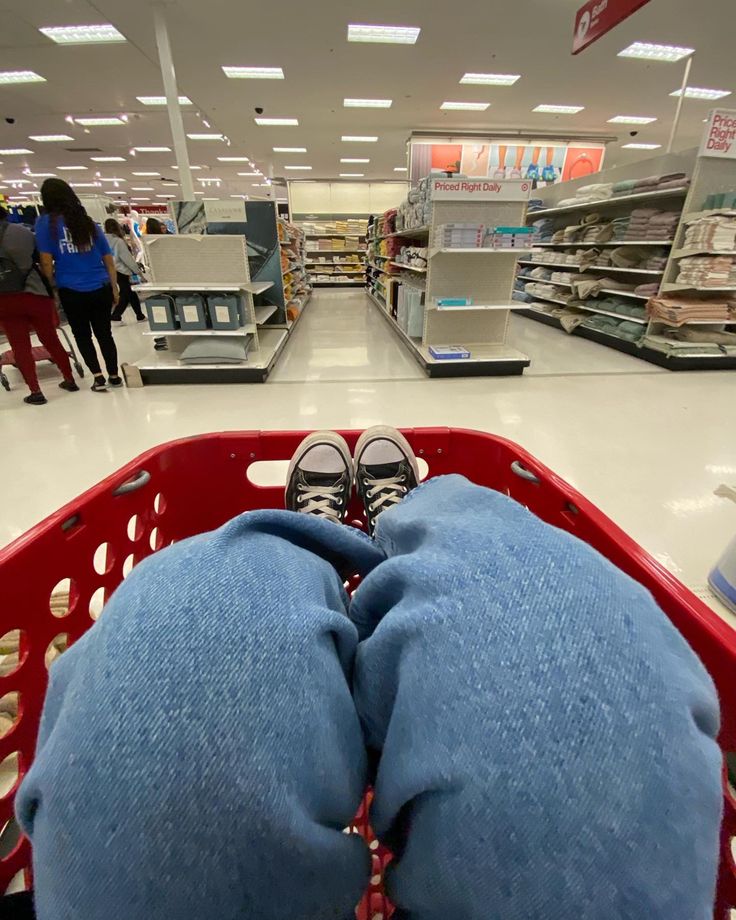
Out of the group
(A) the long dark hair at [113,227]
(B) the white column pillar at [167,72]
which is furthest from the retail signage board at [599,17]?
(A) the long dark hair at [113,227]

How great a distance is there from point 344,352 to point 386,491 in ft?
14.0

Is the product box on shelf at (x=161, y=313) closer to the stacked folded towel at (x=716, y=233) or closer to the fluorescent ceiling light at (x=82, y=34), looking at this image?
the stacked folded towel at (x=716, y=233)

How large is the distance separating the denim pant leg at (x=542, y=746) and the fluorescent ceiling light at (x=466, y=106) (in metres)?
10.3

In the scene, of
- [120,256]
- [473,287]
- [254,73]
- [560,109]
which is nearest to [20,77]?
[254,73]

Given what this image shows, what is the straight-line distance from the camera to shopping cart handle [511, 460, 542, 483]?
0.89 m

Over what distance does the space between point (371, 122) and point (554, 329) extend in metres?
6.51

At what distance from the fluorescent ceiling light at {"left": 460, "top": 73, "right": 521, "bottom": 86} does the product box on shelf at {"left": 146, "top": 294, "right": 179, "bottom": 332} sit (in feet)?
21.7

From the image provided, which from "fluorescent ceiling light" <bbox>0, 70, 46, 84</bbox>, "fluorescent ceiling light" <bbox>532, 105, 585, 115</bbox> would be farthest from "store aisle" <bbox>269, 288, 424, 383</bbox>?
"fluorescent ceiling light" <bbox>0, 70, 46, 84</bbox>

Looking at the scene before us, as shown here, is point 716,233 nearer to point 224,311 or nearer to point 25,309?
point 224,311

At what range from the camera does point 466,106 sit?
27.1 feet

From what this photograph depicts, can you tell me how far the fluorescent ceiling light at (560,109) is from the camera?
8320mm

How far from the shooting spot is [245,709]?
0.34m

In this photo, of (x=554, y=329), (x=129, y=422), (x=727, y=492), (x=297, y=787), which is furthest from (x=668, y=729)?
(x=554, y=329)

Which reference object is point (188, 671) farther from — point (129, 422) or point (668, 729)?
point (129, 422)
